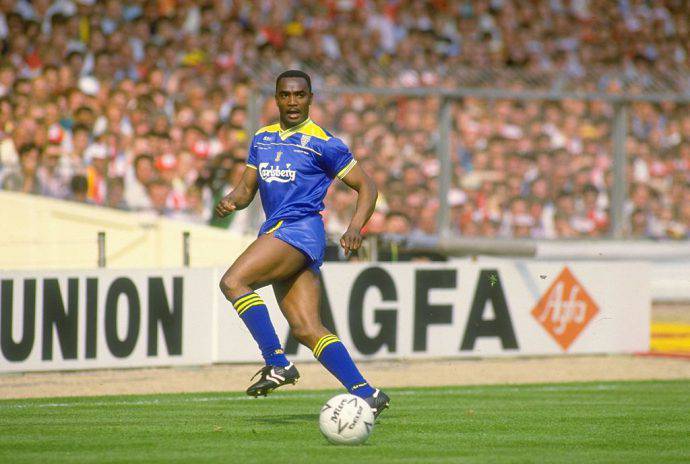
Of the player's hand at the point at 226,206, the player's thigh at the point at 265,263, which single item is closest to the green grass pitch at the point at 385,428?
the player's thigh at the point at 265,263

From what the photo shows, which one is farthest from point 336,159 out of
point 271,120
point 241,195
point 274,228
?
point 271,120

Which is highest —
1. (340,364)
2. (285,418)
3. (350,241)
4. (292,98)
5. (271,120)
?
(271,120)

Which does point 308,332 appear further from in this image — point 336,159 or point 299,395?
point 299,395

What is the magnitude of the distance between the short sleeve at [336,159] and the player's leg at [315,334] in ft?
2.15

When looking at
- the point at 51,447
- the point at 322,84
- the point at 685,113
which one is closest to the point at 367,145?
the point at 322,84

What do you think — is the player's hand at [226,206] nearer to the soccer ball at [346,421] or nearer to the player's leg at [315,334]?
the player's leg at [315,334]

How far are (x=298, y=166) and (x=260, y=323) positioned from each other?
100 cm

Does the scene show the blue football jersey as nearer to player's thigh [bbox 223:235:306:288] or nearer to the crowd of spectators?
player's thigh [bbox 223:235:306:288]

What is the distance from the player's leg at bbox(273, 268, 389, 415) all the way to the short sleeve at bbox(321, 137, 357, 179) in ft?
2.15

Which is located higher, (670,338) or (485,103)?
(485,103)

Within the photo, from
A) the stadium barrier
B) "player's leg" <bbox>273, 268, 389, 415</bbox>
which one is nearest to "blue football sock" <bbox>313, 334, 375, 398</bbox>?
"player's leg" <bbox>273, 268, 389, 415</bbox>

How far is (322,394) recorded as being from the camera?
10.9 metres

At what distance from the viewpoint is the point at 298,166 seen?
27.1 feet

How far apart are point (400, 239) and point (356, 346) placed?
9.07 feet
